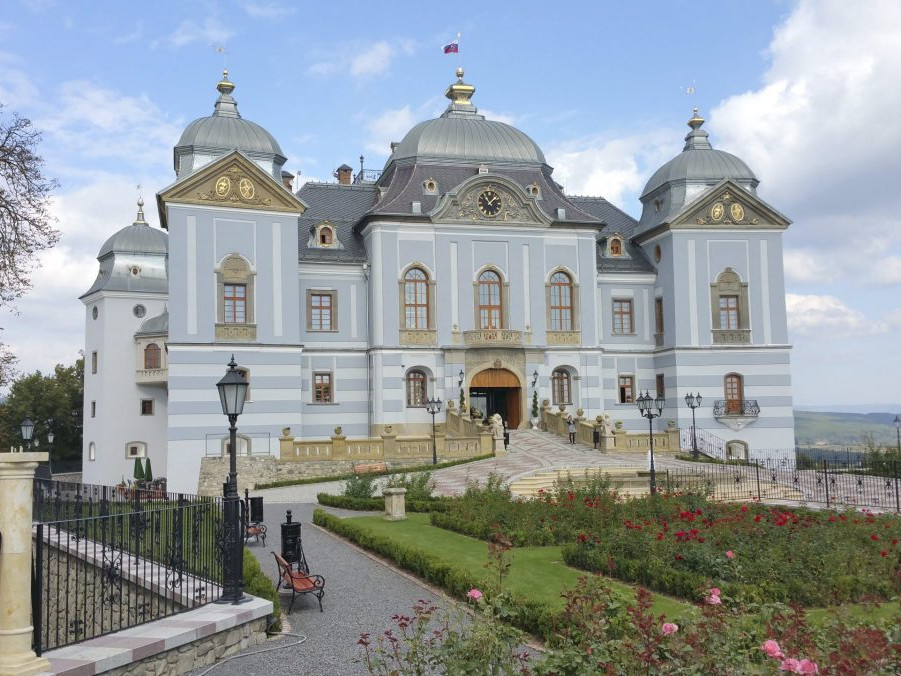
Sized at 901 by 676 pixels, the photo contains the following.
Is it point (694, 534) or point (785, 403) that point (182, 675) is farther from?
point (785, 403)

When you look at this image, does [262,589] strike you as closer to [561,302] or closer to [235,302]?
[235,302]

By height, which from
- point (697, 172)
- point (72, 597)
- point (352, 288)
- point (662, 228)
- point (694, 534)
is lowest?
point (72, 597)

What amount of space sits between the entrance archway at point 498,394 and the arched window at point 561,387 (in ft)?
5.70

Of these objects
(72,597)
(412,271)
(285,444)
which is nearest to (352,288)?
(412,271)

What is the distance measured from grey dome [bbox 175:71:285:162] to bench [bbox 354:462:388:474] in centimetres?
1414

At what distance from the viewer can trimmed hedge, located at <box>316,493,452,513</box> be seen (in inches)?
798

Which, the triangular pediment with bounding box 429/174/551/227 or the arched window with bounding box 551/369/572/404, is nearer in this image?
the triangular pediment with bounding box 429/174/551/227

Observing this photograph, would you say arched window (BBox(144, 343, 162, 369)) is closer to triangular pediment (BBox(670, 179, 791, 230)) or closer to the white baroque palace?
the white baroque palace

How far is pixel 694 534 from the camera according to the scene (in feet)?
41.3

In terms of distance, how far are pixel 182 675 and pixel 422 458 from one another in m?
22.4

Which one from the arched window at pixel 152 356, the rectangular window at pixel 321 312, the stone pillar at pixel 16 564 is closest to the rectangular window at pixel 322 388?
the rectangular window at pixel 321 312

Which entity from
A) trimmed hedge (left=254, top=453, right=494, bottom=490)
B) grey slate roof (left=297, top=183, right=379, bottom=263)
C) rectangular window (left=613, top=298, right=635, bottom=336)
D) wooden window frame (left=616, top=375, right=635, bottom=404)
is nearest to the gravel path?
trimmed hedge (left=254, top=453, right=494, bottom=490)

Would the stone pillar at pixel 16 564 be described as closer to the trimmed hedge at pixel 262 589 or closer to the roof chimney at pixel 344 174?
the trimmed hedge at pixel 262 589

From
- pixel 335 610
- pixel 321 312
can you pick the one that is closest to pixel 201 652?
pixel 335 610
